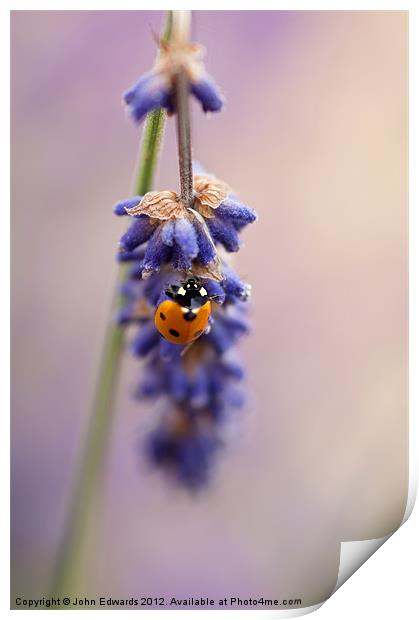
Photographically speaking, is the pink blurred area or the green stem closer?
the green stem

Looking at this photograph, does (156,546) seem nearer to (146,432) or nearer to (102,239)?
(146,432)

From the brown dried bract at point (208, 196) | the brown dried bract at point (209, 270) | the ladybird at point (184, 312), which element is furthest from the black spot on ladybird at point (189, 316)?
the brown dried bract at point (208, 196)

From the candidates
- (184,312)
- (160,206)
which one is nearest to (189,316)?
(184,312)

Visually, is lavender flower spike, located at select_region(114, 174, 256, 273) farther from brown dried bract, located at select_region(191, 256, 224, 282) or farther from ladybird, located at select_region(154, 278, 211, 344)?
ladybird, located at select_region(154, 278, 211, 344)

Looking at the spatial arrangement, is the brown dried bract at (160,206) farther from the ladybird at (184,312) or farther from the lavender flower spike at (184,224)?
the ladybird at (184,312)

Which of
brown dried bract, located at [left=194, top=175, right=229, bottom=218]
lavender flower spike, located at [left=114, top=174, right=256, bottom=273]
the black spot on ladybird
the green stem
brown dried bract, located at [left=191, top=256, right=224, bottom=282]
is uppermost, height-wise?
brown dried bract, located at [left=194, top=175, right=229, bottom=218]

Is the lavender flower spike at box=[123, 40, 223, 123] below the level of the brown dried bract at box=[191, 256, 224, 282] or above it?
above

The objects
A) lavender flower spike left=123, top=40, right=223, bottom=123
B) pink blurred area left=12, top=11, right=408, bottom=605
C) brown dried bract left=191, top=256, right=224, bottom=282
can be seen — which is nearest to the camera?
lavender flower spike left=123, top=40, right=223, bottom=123

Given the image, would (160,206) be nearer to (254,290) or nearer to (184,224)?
(184,224)

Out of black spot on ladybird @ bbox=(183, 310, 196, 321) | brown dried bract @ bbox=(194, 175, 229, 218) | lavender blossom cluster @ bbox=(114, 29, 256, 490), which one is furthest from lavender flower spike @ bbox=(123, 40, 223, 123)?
black spot on ladybird @ bbox=(183, 310, 196, 321)
